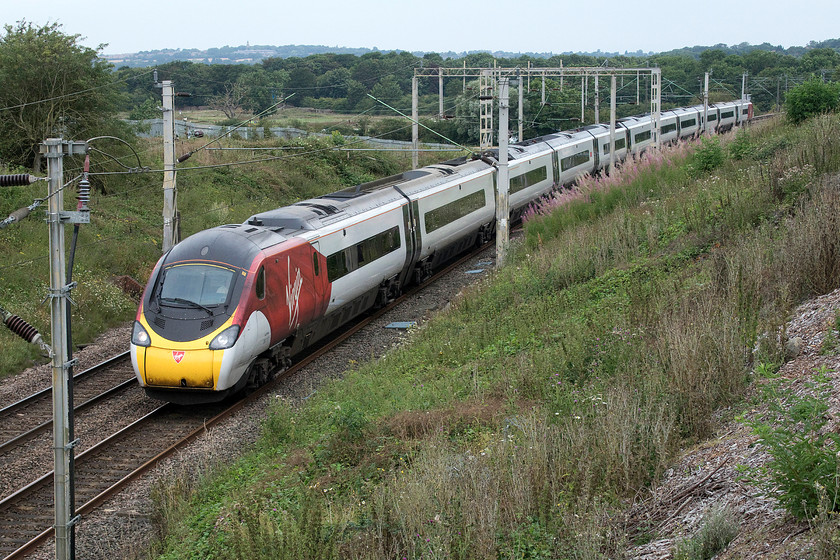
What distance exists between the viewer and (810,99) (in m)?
24.4

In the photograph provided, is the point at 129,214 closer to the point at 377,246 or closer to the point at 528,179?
the point at 377,246

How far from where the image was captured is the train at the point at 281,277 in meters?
12.8

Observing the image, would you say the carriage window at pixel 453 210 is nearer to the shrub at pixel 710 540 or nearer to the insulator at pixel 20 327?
the insulator at pixel 20 327

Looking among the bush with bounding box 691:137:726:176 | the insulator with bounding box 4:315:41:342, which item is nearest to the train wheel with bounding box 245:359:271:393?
the insulator with bounding box 4:315:41:342

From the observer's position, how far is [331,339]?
17.6m

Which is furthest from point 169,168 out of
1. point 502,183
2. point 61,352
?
point 61,352

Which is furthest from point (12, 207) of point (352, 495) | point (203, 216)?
point (352, 495)

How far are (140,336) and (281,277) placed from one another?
2.44 metres

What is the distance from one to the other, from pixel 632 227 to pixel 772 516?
36.5ft

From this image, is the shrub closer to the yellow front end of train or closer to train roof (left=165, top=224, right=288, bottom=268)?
the yellow front end of train

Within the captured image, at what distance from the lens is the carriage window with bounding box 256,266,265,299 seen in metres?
13.3

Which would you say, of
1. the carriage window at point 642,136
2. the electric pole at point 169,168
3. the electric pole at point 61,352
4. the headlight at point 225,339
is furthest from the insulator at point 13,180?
the carriage window at point 642,136

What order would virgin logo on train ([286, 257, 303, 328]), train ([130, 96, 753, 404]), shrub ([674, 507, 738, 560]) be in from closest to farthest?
shrub ([674, 507, 738, 560]) → train ([130, 96, 753, 404]) → virgin logo on train ([286, 257, 303, 328])

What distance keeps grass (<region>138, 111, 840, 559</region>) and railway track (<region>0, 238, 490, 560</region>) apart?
159 centimetres
